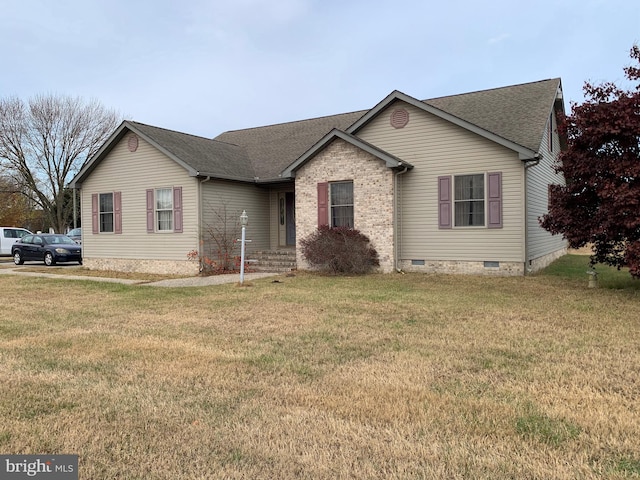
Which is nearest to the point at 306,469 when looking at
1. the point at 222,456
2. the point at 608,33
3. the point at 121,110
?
the point at 222,456

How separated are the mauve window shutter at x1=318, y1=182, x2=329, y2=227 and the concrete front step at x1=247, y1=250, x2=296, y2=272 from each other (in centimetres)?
183

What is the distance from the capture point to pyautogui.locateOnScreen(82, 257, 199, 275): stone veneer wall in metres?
15.7

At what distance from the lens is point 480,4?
13219 mm

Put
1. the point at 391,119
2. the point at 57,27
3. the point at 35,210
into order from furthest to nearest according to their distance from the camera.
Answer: the point at 35,210 → the point at 57,27 → the point at 391,119

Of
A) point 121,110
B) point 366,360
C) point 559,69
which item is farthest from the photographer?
point 121,110

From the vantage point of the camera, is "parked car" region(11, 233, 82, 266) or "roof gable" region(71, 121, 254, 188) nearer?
"roof gable" region(71, 121, 254, 188)

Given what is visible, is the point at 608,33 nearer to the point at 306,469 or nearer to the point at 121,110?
the point at 306,469

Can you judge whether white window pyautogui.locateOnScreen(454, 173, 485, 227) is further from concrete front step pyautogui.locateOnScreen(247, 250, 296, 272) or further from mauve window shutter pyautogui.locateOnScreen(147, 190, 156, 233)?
mauve window shutter pyautogui.locateOnScreen(147, 190, 156, 233)

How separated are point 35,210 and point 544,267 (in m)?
48.0

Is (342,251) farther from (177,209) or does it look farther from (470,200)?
(177,209)

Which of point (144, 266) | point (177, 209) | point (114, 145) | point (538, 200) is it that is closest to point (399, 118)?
point (538, 200)

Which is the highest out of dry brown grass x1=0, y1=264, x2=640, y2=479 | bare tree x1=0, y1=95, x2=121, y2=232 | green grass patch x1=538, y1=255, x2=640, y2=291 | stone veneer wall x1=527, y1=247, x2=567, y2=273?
bare tree x1=0, y1=95, x2=121, y2=232

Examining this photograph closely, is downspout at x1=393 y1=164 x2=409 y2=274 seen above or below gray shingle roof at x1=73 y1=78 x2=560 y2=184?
below

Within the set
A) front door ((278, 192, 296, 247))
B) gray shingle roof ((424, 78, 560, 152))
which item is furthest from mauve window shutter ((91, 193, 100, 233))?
gray shingle roof ((424, 78, 560, 152))
